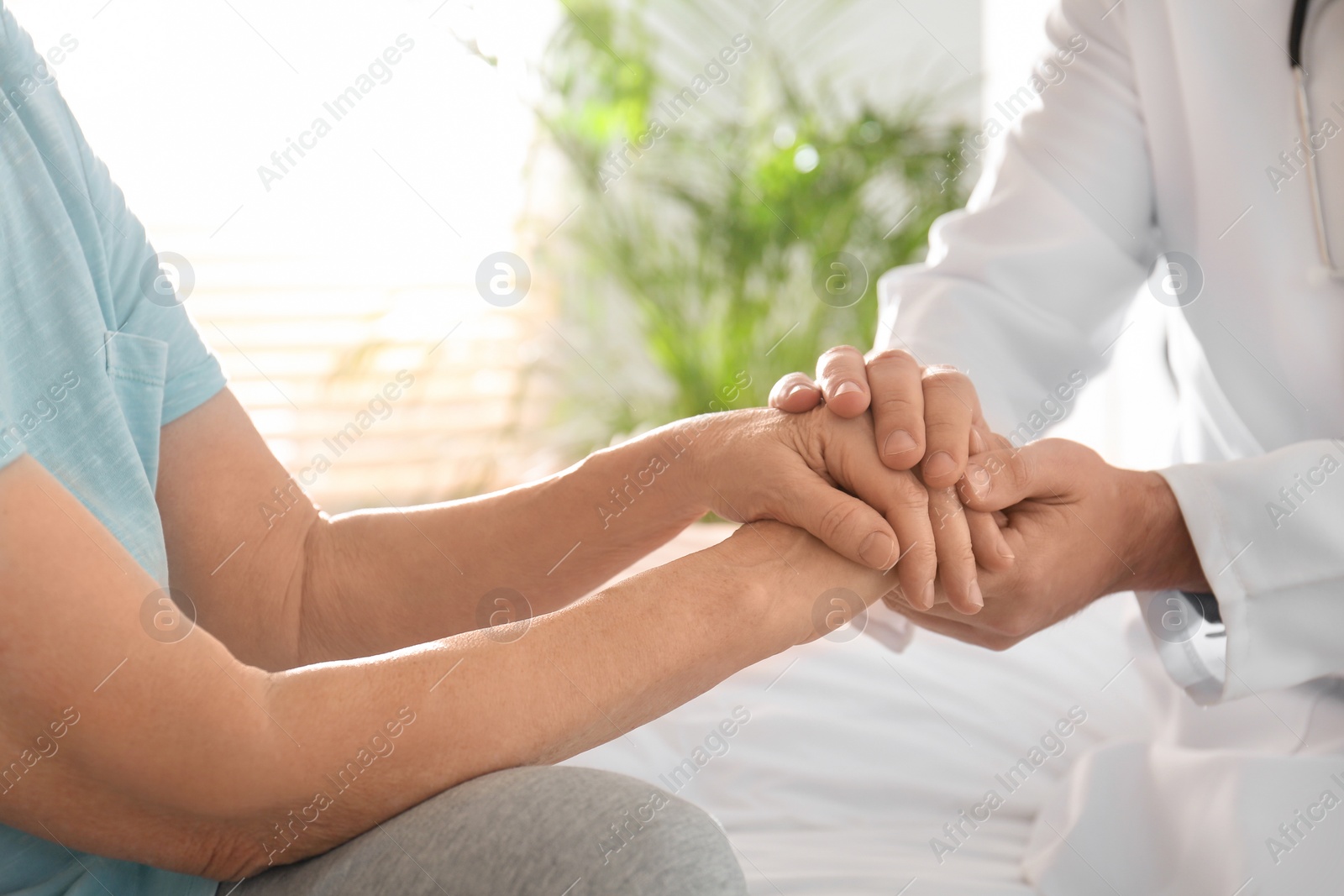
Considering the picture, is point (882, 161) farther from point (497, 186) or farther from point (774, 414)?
point (774, 414)

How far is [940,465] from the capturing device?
97cm

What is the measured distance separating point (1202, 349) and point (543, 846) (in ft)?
3.31

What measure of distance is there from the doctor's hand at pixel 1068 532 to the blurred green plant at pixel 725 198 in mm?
1657

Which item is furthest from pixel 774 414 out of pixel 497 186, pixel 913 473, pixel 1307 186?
pixel 497 186

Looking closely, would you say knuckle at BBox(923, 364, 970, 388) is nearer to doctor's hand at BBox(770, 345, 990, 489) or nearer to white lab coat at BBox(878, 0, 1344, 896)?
doctor's hand at BBox(770, 345, 990, 489)

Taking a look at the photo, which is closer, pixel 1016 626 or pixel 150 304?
pixel 150 304

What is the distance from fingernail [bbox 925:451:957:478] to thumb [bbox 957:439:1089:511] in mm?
35

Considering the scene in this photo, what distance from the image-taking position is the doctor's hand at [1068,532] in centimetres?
101

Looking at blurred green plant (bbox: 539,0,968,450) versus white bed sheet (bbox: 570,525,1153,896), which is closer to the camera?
white bed sheet (bbox: 570,525,1153,896)

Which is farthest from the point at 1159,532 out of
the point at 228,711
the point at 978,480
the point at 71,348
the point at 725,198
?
the point at 725,198

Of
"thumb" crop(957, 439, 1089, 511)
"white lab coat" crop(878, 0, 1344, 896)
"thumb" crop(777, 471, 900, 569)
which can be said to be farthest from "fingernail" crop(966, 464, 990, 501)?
"white lab coat" crop(878, 0, 1344, 896)

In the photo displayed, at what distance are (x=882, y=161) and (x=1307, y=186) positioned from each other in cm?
161

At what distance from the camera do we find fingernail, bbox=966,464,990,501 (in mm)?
998

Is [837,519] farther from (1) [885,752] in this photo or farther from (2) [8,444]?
(2) [8,444]
